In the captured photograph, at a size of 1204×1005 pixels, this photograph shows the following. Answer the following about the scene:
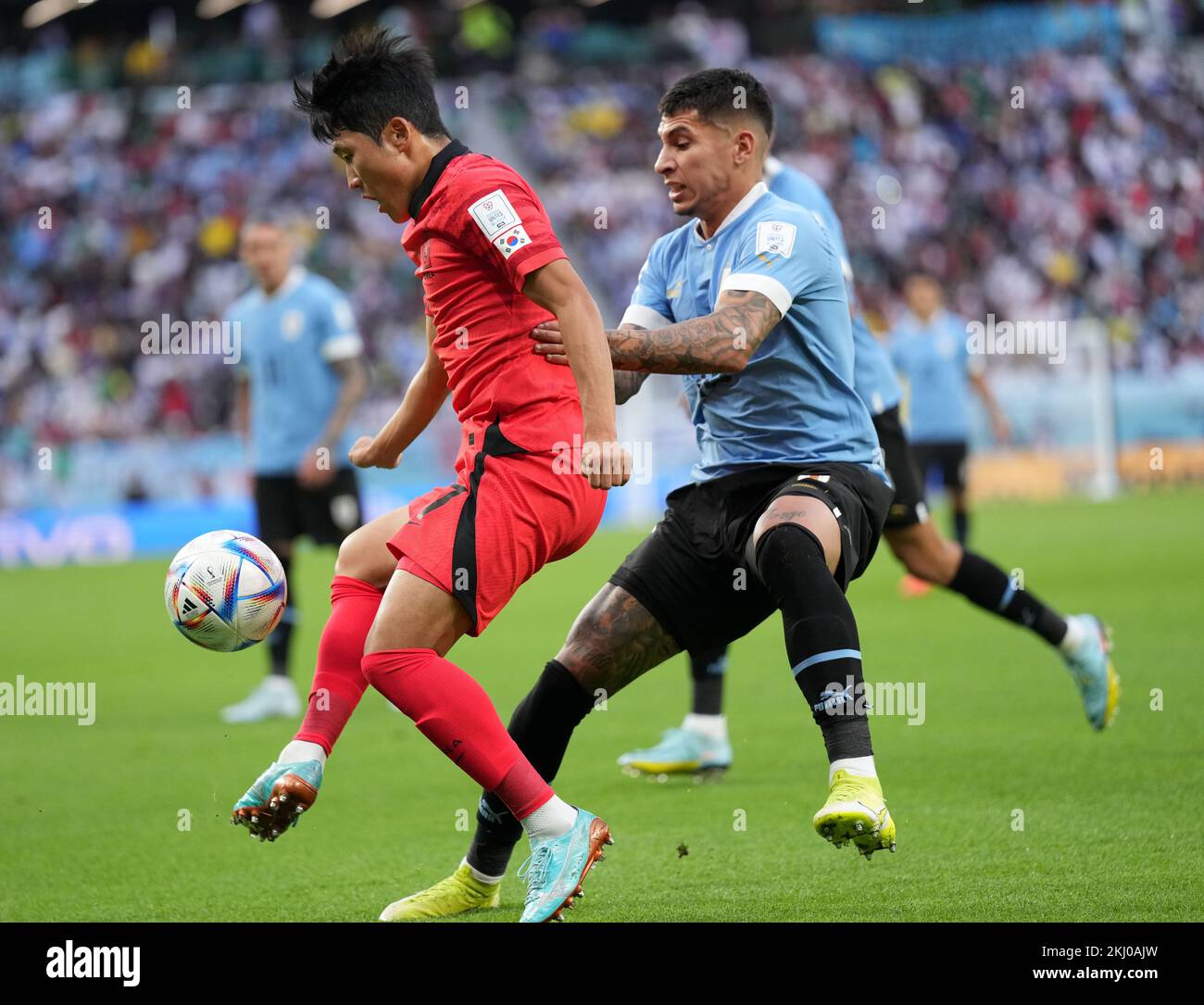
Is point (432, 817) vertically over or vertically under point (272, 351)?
under

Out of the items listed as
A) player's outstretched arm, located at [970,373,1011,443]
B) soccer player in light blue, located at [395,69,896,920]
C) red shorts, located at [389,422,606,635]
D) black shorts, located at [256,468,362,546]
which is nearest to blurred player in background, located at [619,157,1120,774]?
soccer player in light blue, located at [395,69,896,920]

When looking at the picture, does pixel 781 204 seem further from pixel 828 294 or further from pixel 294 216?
pixel 294 216

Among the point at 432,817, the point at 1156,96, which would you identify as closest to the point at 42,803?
the point at 432,817

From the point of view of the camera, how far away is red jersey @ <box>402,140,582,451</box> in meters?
3.96

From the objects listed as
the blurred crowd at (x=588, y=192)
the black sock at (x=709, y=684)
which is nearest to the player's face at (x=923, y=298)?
the black sock at (x=709, y=684)

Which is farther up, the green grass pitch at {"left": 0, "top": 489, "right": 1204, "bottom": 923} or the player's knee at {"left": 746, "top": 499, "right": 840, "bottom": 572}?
the player's knee at {"left": 746, "top": 499, "right": 840, "bottom": 572}

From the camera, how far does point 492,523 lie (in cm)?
395

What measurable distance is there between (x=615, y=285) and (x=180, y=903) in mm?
22658

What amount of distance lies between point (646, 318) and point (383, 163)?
95 centimetres

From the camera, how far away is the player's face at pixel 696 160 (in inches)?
174

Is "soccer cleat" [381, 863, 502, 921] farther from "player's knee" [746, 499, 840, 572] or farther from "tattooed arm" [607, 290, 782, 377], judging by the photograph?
"tattooed arm" [607, 290, 782, 377]

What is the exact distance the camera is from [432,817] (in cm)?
566

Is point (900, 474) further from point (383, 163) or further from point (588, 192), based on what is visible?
point (588, 192)

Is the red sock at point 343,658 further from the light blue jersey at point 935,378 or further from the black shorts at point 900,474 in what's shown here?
the light blue jersey at point 935,378
